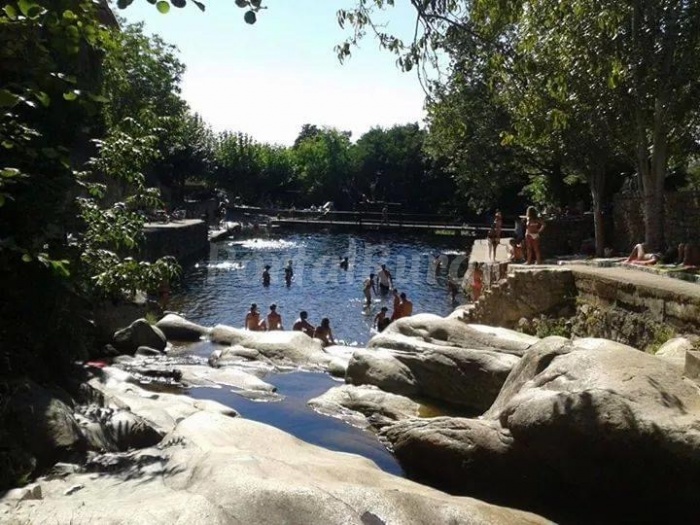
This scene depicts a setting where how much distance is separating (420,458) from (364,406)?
272 cm

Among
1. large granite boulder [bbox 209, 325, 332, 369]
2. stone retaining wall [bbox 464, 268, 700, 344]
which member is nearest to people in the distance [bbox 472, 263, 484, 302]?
stone retaining wall [bbox 464, 268, 700, 344]

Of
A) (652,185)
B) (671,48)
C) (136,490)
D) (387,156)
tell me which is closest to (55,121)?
(136,490)

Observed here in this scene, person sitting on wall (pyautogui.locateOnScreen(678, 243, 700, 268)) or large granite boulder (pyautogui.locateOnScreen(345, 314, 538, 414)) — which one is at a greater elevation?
person sitting on wall (pyautogui.locateOnScreen(678, 243, 700, 268))

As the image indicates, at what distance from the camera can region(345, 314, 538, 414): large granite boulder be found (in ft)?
33.7

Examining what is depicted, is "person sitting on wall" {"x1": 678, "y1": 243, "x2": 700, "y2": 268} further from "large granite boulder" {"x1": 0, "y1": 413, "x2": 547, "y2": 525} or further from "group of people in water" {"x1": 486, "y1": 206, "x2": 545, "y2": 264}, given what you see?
"large granite boulder" {"x1": 0, "y1": 413, "x2": 547, "y2": 525}

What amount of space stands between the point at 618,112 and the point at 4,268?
15259 mm

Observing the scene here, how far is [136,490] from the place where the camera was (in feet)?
17.1

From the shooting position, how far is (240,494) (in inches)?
187

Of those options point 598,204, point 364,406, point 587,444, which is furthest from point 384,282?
point 587,444

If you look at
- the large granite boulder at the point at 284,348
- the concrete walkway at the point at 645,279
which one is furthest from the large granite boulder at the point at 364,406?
the concrete walkway at the point at 645,279

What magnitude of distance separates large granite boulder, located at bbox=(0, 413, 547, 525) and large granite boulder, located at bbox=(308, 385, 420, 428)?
3.27 meters

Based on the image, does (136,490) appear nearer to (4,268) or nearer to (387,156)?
(4,268)

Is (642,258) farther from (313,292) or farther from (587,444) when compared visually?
(313,292)

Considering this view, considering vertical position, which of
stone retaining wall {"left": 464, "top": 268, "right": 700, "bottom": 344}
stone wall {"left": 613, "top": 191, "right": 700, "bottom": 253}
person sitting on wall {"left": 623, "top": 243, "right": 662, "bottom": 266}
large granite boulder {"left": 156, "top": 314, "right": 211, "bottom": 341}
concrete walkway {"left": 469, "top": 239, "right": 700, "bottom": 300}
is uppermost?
stone wall {"left": 613, "top": 191, "right": 700, "bottom": 253}
